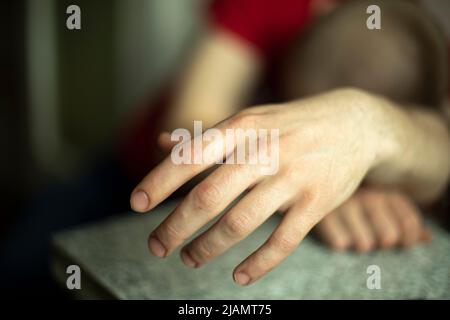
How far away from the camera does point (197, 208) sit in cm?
35

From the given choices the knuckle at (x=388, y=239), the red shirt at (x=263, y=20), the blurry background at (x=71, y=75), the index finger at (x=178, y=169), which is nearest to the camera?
the index finger at (x=178, y=169)

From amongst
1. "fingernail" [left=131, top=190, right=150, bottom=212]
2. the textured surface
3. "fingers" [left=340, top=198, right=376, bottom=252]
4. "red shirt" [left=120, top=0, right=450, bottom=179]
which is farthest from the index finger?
"red shirt" [left=120, top=0, right=450, bottom=179]

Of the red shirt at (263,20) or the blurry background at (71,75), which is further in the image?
the blurry background at (71,75)

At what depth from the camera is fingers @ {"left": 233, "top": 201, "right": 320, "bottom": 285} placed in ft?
1.20

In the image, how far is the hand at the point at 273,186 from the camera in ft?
1.15

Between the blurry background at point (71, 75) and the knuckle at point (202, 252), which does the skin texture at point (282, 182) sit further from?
the blurry background at point (71, 75)

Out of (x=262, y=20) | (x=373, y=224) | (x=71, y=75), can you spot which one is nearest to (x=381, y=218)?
(x=373, y=224)

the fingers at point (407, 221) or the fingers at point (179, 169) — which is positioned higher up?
the fingers at point (179, 169)

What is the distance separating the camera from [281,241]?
37cm

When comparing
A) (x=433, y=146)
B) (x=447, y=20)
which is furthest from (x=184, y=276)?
(x=447, y=20)

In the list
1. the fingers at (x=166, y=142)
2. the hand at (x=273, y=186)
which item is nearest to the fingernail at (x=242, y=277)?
the hand at (x=273, y=186)

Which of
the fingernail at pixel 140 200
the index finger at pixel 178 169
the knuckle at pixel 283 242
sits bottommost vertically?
the knuckle at pixel 283 242

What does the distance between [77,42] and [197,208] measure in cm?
166
